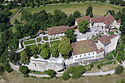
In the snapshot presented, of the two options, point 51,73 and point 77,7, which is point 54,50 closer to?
point 51,73

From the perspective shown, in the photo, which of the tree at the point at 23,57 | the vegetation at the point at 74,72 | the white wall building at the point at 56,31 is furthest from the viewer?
the white wall building at the point at 56,31

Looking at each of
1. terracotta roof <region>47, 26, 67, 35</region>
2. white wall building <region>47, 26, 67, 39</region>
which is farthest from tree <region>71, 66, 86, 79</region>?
terracotta roof <region>47, 26, 67, 35</region>

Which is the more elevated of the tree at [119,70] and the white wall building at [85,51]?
the white wall building at [85,51]

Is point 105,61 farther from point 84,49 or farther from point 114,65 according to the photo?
point 84,49

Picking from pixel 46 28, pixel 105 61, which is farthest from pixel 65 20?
pixel 105 61

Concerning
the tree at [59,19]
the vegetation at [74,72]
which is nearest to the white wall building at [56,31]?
the tree at [59,19]

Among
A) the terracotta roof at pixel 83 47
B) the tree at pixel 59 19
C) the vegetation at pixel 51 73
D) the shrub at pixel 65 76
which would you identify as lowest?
the shrub at pixel 65 76

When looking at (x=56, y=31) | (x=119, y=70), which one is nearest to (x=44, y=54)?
(x=56, y=31)

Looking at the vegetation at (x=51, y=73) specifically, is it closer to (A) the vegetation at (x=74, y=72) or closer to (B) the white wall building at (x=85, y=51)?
(A) the vegetation at (x=74, y=72)

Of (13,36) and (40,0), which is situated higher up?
(40,0)
